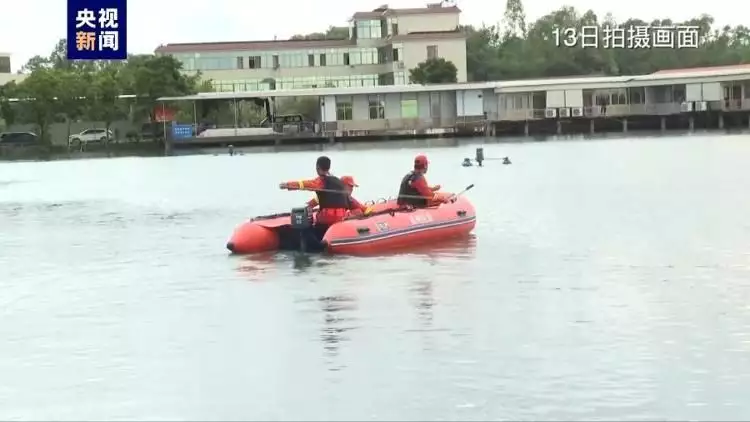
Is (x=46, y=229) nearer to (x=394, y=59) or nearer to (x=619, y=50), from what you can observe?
(x=394, y=59)

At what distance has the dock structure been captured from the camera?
234 ft

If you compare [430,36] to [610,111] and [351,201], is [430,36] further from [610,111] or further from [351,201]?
[351,201]

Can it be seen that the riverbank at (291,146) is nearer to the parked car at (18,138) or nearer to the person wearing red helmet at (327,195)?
the parked car at (18,138)

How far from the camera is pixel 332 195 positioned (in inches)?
735

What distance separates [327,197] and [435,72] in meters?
65.8

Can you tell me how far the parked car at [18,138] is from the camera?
75.7 m

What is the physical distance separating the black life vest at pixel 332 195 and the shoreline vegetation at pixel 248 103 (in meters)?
56.1

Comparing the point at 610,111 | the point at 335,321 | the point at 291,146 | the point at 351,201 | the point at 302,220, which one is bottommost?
the point at 335,321

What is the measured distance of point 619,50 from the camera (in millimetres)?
99188

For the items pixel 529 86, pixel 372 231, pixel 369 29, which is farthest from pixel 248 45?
pixel 372 231

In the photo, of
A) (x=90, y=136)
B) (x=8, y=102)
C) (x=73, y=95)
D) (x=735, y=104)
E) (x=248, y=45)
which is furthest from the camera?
(x=248, y=45)

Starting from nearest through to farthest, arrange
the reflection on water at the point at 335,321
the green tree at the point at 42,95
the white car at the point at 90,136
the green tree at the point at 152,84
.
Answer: the reflection on water at the point at 335,321 < the green tree at the point at 42,95 < the green tree at the point at 152,84 < the white car at the point at 90,136

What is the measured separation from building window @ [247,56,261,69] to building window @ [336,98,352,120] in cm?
1987

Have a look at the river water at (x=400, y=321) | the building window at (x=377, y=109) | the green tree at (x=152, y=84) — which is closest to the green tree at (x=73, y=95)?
the green tree at (x=152, y=84)
